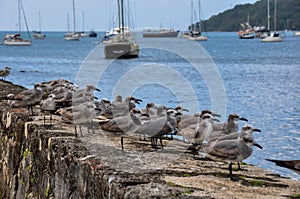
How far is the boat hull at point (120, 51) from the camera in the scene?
56.7 meters

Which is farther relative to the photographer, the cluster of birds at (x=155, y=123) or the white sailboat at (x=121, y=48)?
the white sailboat at (x=121, y=48)

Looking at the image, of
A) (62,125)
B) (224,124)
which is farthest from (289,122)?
(62,125)

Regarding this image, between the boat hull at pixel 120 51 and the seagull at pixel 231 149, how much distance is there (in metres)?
49.1

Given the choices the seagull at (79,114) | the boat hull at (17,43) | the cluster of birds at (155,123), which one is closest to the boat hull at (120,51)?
the cluster of birds at (155,123)

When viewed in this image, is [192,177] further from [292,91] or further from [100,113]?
[292,91]

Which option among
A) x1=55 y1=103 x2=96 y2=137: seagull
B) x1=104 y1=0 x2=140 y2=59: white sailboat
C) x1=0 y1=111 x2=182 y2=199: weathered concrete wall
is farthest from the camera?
x1=104 y1=0 x2=140 y2=59: white sailboat

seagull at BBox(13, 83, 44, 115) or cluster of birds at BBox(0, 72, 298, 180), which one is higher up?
seagull at BBox(13, 83, 44, 115)

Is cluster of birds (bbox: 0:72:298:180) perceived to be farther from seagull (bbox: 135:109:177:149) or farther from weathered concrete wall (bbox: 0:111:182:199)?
weathered concrete wall (bbox: 0:111:182:199)

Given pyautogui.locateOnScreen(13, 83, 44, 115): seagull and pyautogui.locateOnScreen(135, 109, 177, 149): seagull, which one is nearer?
pyautogui.locateOnScreen(135, 109, 177, 149): seagull

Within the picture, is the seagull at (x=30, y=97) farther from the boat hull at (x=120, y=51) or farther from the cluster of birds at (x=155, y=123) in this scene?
the boat hull at (x=120, y=51)

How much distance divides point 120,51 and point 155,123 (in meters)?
48.4

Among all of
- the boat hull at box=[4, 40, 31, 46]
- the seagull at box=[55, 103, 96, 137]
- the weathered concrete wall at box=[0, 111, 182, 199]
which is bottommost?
the weathered concrete wall at box=[0, 111, 182, 199]

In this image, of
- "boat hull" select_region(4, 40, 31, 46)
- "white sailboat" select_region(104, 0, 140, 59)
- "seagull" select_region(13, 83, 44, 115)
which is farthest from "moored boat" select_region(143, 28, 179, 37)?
"seagull" select_region(13, 83, 44, 115)

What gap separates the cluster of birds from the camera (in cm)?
778
